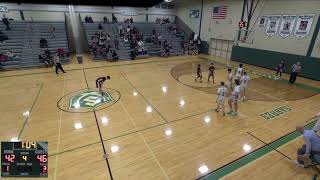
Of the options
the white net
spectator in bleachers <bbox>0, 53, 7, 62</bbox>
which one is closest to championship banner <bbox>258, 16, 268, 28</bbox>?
the white net

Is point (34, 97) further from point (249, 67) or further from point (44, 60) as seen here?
point (249, 67)

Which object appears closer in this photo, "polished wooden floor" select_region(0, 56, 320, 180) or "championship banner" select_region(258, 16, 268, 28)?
"polished wooden floor" select_region(0, 56, 320, 180)

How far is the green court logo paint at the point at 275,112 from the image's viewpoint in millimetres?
8242

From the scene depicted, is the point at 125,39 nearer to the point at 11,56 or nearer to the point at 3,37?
the point at 11,56

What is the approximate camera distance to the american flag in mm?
19766

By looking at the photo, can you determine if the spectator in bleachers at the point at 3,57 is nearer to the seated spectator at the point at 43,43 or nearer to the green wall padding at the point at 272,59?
the seated spectator at the point at 43,43

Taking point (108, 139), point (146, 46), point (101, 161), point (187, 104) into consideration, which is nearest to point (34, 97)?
point (108, 139)

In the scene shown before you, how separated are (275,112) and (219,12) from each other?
1523 centimetres

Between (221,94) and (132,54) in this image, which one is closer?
(221,94)

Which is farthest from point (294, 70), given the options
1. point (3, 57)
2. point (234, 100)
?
point (3, 57)

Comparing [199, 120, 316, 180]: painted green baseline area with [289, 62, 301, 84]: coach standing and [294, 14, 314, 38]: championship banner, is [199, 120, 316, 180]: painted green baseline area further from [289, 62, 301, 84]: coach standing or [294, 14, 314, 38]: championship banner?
[294, 14, 314, 38]: championship banner

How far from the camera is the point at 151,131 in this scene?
22.9 ft

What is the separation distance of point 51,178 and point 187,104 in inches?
248

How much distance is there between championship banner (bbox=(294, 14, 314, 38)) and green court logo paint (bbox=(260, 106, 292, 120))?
830 cm
